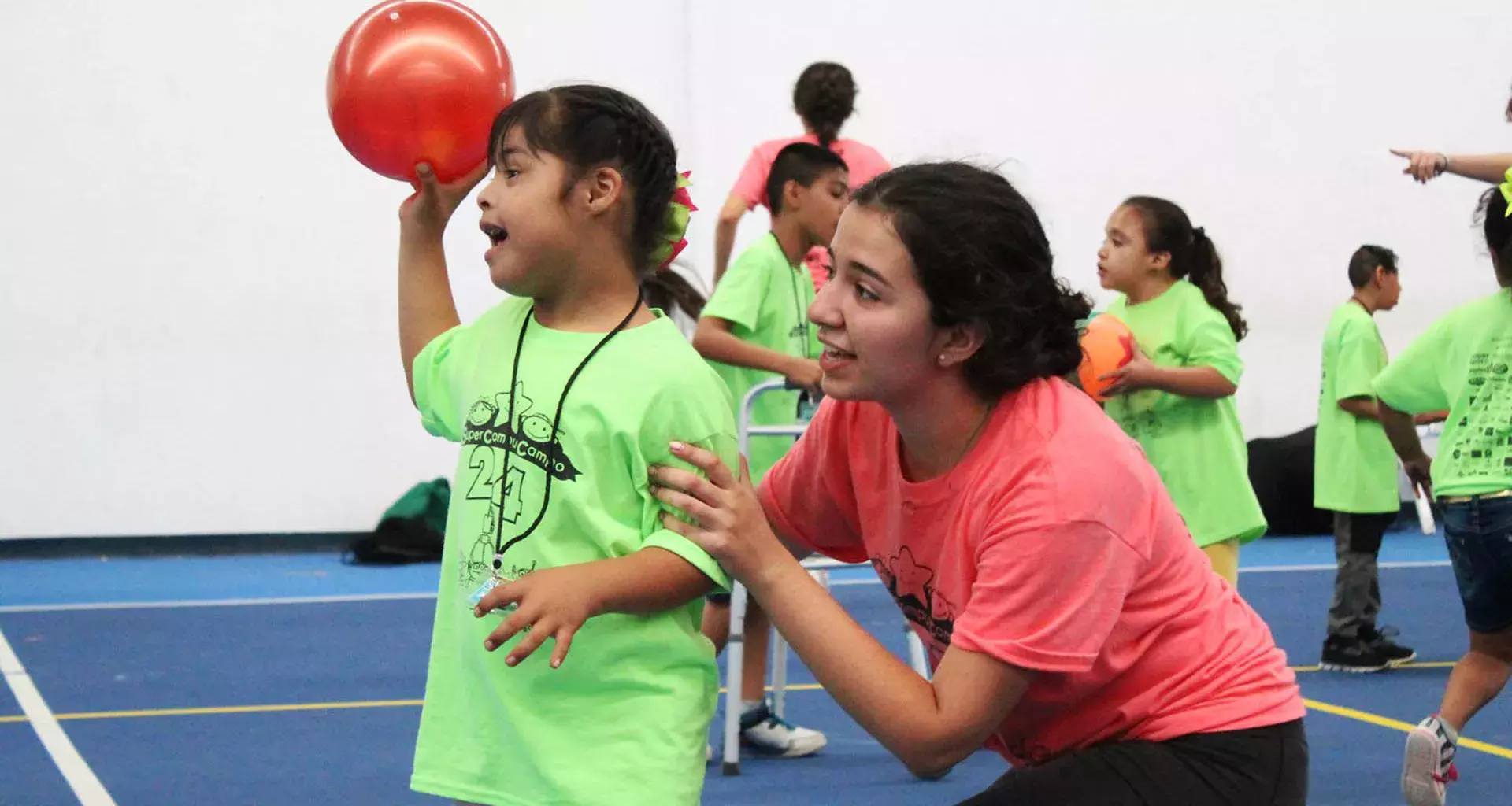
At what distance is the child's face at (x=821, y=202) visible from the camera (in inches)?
184

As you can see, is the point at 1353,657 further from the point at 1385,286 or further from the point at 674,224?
the point at 674,224

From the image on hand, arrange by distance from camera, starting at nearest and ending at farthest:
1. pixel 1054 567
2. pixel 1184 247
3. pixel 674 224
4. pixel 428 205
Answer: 1. pixel 1054 567
2. pixel 674 224
3. pixel 428 205
4. pixel 1184 247

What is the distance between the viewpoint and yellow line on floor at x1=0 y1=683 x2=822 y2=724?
16.0ft

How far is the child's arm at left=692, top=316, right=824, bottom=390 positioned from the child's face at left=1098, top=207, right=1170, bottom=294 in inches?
41.6

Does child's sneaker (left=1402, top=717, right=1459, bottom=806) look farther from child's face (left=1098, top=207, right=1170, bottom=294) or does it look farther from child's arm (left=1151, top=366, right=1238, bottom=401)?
child's face (left=1098, top=207, right=1170, bottom=294)

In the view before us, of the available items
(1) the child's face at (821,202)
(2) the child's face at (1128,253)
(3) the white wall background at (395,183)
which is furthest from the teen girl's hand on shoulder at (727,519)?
(3) the white wall background at (395,183)

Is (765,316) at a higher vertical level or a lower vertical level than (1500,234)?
lower

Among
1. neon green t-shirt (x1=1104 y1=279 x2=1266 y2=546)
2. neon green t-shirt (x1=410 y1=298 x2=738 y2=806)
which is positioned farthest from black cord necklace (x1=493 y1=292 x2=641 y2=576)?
neon green t-shirt (x1=1104 y1=279 x2=1266 y2=546)

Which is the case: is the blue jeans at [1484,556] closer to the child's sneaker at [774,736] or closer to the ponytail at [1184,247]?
the ponytail at [1184,247]

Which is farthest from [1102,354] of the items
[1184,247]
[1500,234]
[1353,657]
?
[1353,657]

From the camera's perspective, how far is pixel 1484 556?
12.6 feet

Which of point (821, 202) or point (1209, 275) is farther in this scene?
point (1209, 275)

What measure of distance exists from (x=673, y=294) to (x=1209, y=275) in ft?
5.71

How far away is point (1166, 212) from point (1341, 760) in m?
1.62
